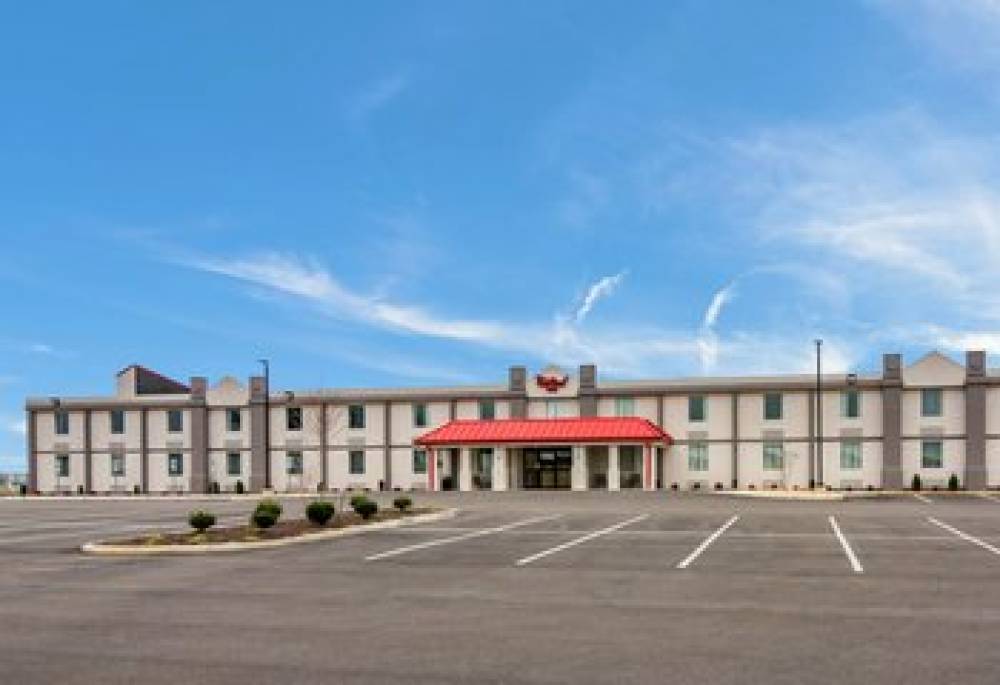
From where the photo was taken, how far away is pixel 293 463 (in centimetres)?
7194

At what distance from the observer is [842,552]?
2072cm

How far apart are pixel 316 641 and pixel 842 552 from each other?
519 inches

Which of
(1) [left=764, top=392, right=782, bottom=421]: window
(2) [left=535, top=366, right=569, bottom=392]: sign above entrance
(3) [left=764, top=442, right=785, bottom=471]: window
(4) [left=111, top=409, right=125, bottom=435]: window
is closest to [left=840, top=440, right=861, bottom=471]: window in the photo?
(3) [left=764, top=442, right=785, bottom=471]: window

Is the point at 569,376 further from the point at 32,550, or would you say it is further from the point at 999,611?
the point at 999,611

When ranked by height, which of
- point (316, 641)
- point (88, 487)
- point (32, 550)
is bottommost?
point (88, 487)

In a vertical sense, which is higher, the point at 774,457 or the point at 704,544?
the point at 704,544

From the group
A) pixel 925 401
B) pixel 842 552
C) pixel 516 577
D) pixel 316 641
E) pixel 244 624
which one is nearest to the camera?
pixel 316 641

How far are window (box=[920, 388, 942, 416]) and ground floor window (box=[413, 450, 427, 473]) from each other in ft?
105

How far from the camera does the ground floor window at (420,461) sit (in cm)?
6938

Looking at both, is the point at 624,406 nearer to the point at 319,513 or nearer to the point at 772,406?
the point at 772,406

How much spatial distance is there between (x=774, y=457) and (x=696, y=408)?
5.73 metres

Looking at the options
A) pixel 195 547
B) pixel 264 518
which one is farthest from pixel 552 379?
pixel 195 547

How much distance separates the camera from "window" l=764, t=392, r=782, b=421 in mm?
64188

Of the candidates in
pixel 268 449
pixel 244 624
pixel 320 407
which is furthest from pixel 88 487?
pixel 244 624
